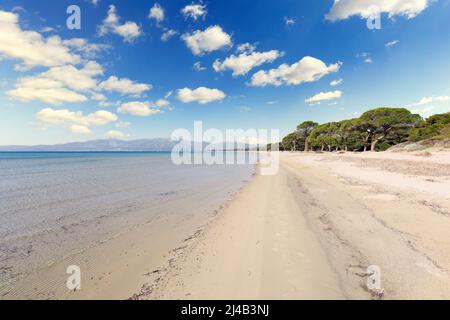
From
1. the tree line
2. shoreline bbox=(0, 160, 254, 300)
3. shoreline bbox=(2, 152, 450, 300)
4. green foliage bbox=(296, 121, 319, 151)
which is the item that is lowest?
shoreline bbox=(0, 160, 254, 300)

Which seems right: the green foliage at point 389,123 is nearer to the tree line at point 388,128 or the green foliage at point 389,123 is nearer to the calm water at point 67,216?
the tree line at point 388,128

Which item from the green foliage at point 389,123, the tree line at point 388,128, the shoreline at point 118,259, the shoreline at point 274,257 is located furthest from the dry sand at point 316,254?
the green foliage at point 389,123

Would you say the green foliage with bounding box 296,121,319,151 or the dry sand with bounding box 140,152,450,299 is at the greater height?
the green foliage with bounding box 296,121,319,151

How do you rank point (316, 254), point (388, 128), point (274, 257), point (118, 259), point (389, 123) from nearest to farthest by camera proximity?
point (274, 257)
point (316, 254)
point (118, 259)
point (389, 123)
point (388, 128)

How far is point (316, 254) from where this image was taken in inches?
217

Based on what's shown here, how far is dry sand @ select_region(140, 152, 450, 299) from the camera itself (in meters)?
4.08

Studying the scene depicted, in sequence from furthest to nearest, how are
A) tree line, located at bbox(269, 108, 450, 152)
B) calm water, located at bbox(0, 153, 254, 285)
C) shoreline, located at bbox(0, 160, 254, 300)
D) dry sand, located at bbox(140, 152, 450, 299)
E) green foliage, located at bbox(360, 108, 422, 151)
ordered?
green foliage, located at bbox(360, 108, 422, 151)
tree line, located at bbox(269, 108, 450, 152)
calm water, located at bbox(0, 153, 254, 285)
shoreline, located at bbox(0, 160, 254, 300)
dry sand, located at bbox(140, 152, 450, 299)

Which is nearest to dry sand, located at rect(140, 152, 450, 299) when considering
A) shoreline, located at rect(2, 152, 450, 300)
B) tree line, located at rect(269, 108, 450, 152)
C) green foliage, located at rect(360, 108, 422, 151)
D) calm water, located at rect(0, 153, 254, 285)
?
shoreline, located at rect(2, 152, 450, 300)

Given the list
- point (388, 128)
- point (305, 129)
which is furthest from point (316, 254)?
point (305, 129)

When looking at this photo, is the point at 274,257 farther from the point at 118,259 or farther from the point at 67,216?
the point at 67,216

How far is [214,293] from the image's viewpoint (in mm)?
4016

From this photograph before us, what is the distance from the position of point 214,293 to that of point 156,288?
1278 mm

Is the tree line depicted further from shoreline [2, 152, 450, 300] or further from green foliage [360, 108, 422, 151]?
shoreline [2, 152, 450, 300]
